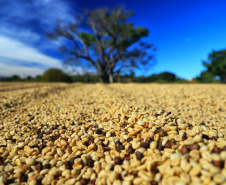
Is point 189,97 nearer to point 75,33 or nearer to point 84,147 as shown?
point 84,147

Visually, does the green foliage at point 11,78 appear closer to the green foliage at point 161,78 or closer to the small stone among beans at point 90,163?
the green foliage at point 161,78

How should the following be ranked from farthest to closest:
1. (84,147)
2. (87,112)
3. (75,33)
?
(75,33), (87,112), (84,147)

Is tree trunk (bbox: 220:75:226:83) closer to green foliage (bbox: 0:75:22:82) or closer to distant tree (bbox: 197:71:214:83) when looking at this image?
distant tree (bbox: 197:71:214:83)

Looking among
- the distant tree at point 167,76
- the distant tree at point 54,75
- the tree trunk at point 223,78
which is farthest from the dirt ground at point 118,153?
the tree trunk at point 223,78

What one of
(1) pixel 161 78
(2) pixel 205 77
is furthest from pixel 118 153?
(2) pixel 205 77

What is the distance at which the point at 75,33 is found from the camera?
12.7 metres

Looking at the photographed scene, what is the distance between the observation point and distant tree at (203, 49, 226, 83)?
12.8 metres

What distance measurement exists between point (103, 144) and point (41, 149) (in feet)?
2.36

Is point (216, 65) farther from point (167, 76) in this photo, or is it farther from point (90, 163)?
point (90, 163)

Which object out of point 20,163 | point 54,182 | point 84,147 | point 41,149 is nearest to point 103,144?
point 84,147

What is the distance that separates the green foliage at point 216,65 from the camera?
42.3 feet

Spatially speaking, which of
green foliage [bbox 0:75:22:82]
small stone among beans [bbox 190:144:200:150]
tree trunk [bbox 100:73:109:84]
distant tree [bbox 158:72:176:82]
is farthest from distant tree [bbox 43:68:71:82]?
small stone among beans [bbox 190:144:200:150]

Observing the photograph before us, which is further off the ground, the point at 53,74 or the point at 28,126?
the point at 53,74

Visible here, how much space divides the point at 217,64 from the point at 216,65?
13 centimetres
